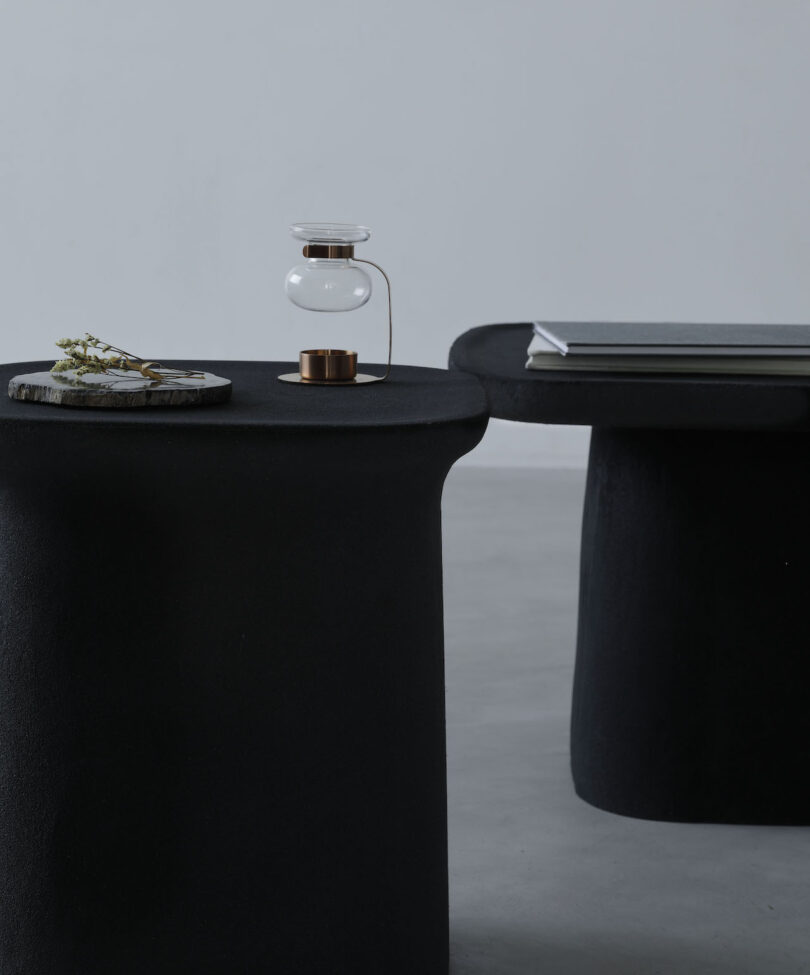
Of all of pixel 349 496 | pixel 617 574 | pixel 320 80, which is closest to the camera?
pixel 349 496

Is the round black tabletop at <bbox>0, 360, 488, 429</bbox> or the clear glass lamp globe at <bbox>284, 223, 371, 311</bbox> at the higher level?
the clear glass lamp globe at <bbox>284, 223, 371, 311</bbox>

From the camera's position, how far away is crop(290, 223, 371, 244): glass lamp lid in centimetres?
146

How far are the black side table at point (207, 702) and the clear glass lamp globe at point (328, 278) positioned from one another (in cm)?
33

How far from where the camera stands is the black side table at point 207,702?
1122mm

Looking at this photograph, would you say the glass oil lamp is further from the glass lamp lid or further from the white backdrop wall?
the white backdrop wall

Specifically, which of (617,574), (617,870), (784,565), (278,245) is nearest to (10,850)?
(617,870)

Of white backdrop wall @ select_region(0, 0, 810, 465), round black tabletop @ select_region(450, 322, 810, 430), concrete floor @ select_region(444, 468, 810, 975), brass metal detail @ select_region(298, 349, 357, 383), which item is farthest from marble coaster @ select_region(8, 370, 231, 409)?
white backdrop wall @ select_region(0, 0, 810, 465)

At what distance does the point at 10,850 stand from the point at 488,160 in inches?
127

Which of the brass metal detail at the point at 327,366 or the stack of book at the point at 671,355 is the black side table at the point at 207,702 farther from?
the stack of book at the point at 671,355

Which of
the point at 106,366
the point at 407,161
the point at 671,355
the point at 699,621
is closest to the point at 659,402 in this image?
the point at 671,355

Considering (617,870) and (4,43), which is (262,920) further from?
(4,43)

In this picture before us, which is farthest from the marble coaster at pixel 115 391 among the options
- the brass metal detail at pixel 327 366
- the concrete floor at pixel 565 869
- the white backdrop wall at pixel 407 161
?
the white backdrop wall at pixel 407 161

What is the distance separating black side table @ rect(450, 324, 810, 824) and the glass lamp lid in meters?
0.21

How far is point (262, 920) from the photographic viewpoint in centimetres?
115
